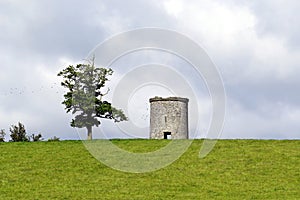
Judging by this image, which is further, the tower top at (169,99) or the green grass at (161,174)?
the tower top at (169,99)

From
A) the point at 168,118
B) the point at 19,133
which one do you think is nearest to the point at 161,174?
the point at 168,118

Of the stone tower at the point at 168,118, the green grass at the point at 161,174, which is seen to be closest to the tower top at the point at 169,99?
the stone tower at the point at 168,118

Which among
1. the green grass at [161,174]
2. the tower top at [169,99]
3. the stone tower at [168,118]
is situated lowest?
the green grass at [161,174]

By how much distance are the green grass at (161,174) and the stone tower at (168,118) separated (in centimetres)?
697

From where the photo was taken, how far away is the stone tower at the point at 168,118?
167ft

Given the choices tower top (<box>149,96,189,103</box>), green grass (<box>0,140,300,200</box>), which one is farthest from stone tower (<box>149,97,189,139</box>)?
green grass (<box>0,140,300,200</box>)

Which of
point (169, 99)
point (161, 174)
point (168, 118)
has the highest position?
point (169, 99)

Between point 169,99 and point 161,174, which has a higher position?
point 169,99

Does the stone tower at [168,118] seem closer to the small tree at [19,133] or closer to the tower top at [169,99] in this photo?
the tower top at [169,99]

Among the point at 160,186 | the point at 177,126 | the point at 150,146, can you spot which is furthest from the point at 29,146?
the point at 160,186

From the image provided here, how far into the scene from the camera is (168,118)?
51.2 meters

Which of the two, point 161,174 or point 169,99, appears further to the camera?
point 169,99

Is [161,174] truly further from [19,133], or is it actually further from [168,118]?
[19,133]

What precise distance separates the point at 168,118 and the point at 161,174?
677 inches
